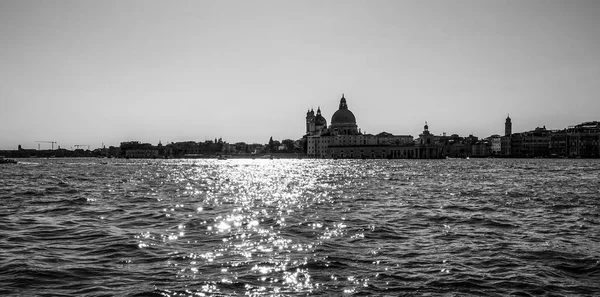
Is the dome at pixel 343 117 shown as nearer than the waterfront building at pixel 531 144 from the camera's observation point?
No

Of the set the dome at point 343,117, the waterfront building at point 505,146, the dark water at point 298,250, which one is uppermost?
the dome at point 343,117

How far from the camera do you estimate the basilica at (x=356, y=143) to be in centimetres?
16494

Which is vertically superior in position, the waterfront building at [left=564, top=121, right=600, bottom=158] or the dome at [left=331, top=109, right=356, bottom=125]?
the dome at [left=331, top=109, right=356, bottom=125]

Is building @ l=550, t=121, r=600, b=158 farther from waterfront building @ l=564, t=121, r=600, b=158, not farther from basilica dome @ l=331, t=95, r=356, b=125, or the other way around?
basilica dome @ l=331, t=95, r=356, b=125

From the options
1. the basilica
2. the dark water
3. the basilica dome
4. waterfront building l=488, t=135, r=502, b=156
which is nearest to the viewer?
the dark water

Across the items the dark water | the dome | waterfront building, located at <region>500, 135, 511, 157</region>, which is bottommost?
the dark water

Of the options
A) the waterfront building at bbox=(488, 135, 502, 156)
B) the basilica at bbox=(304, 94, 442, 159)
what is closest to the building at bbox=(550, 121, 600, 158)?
the waterfront building at bbox=(488, 135, 502, 156)

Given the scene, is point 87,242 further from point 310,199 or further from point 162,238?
point 310,199

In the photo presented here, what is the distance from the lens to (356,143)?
177000 millimetres

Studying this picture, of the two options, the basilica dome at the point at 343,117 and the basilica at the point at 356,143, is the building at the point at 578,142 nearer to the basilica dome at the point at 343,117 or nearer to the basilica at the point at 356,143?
the basilica at the point at 356,143

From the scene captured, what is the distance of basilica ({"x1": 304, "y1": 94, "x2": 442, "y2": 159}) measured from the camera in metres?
165

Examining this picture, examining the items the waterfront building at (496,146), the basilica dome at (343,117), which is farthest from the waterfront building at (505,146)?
the basilica dome at (343,117)

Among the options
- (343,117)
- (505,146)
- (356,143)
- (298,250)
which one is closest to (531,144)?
(505,146)

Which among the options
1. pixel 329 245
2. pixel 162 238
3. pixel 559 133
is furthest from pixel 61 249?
pixel 559 133
